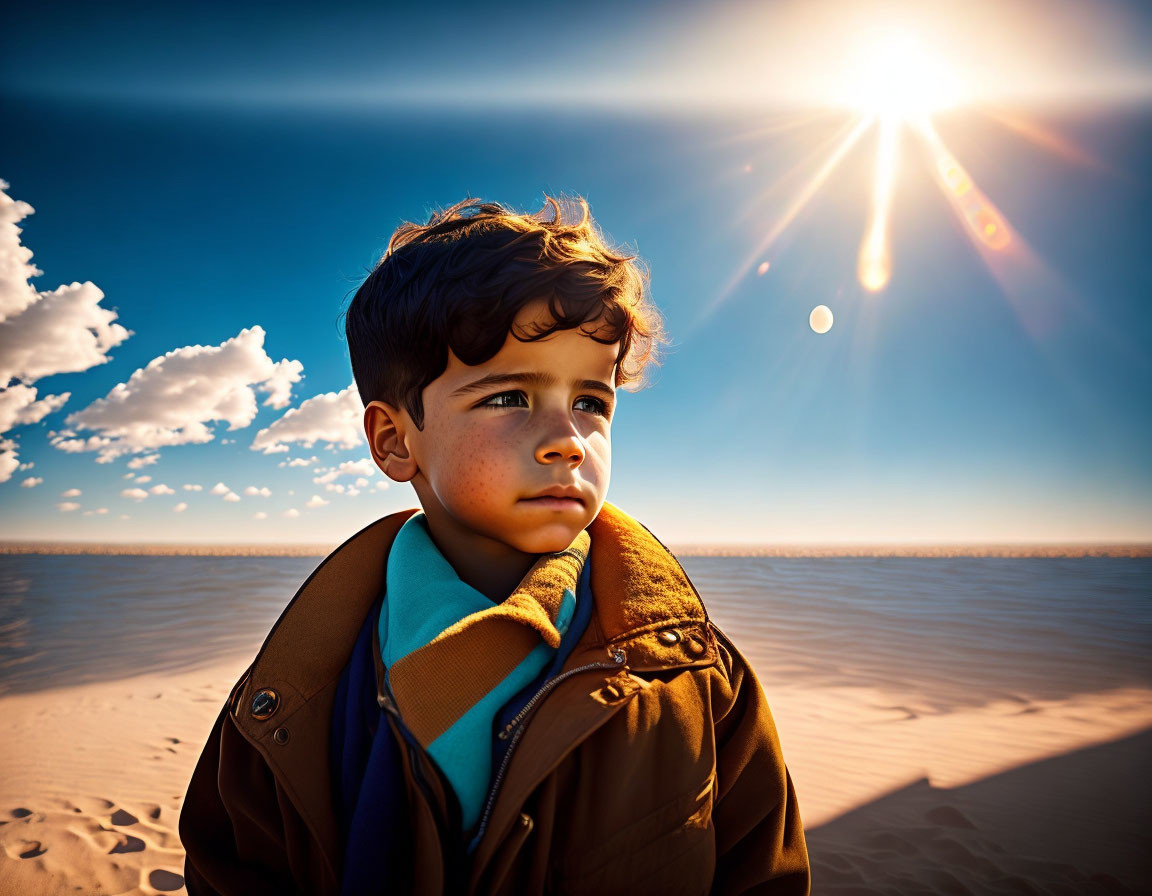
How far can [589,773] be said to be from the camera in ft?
3.58

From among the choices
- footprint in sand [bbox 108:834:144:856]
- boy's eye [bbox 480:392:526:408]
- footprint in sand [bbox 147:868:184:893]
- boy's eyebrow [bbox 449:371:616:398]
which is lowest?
footprint in sand [bbox 108:834:144:856]

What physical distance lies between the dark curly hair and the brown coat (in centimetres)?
48

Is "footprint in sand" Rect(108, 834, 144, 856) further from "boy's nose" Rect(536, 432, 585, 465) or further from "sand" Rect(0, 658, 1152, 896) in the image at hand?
"boy's nose" Rect(536, 432, 585, 465)

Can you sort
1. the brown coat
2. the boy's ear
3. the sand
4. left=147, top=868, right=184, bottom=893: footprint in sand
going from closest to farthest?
the brown coat → the boy's ear → left=147, top=868, right=184, bottom=893: footprint in sand → the sand

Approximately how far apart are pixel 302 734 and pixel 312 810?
0.48ft

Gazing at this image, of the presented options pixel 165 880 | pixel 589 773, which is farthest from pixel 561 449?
pixel 165 880

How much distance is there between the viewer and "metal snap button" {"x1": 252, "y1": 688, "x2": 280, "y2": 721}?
4.07 feet

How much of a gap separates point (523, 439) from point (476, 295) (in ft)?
1.13

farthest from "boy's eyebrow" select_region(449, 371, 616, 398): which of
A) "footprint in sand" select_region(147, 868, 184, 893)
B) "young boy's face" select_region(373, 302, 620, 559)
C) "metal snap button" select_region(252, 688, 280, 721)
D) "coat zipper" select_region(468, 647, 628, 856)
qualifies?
"footprint in sand" select_region(147, 868, 184, 893)

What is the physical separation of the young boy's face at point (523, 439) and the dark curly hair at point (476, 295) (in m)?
0.04

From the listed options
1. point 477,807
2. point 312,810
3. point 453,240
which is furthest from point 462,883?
point 453,240

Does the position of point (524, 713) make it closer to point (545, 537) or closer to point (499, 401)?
point (545, 537)

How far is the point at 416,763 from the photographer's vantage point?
1125mm

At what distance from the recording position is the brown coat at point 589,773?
3.45ft
